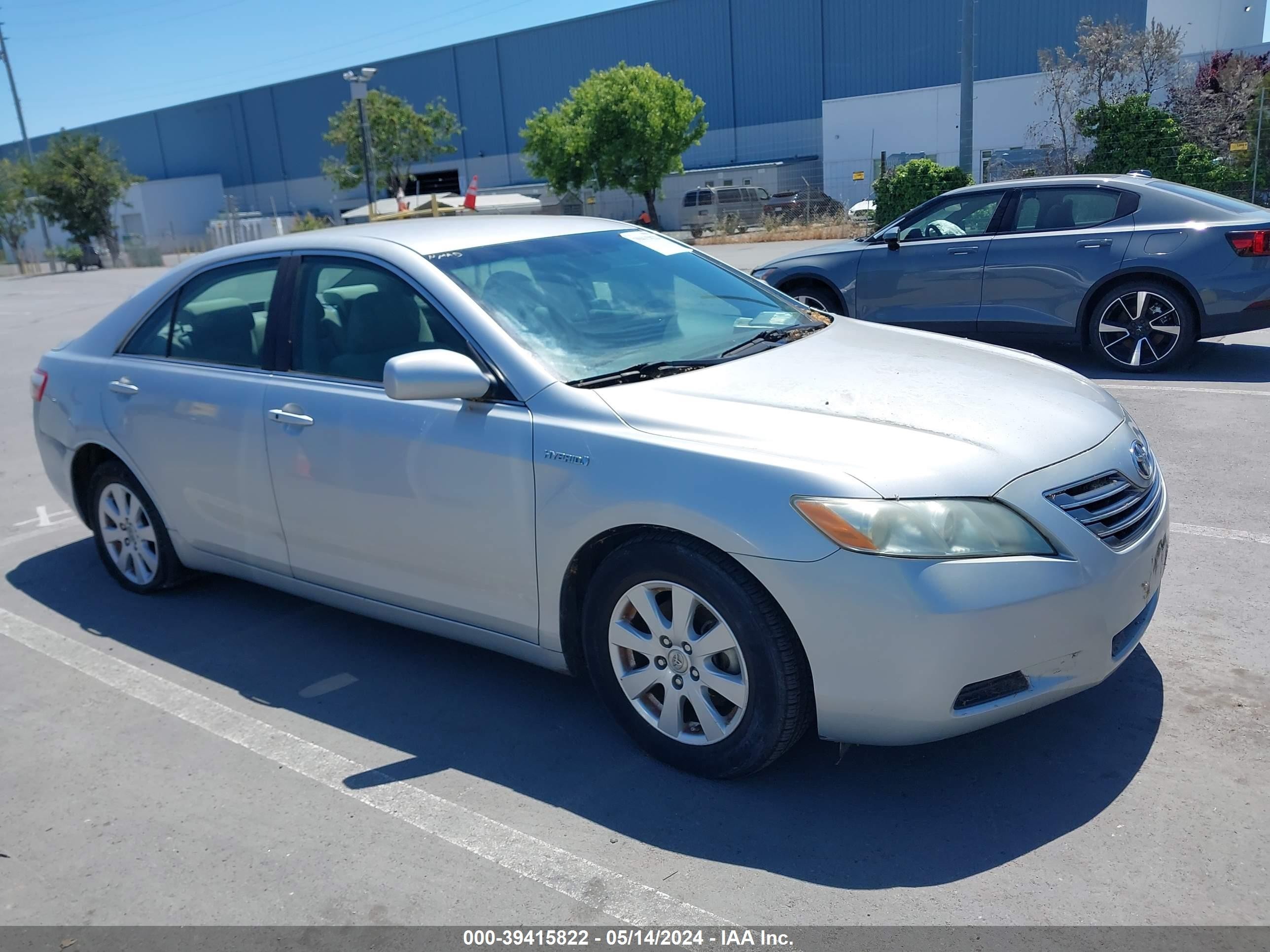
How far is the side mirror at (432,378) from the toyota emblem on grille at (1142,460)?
2102mm

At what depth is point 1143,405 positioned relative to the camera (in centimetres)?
776

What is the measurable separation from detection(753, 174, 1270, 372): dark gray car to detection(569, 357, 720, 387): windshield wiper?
237 inches

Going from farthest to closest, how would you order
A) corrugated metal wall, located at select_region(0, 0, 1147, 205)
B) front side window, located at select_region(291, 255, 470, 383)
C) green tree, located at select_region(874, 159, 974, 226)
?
1. corrugated metal wall, located at select_region(0, 0, 1147, 205)
2. green tree, located at select_region(874, 159, 974, 226)
3. front side window, located at select_region(291, 255, 470, 383)

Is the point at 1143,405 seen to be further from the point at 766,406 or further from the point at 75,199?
the point at 75,199

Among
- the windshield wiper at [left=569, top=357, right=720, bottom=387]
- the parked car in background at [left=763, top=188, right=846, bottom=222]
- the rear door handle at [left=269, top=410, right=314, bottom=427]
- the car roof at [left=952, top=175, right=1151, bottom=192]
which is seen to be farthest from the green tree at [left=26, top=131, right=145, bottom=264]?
the windshield wiper at [left=569, top=357, right=720, bottom=387]

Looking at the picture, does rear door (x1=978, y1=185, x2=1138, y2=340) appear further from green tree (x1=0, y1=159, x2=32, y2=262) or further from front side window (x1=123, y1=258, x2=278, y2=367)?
green tree (x1=0, y1=159, x2=32, y2=262)

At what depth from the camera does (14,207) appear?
52094 mm

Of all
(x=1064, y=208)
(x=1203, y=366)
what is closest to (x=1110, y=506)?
(x=1064, y=208)

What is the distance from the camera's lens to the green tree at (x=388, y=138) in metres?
49.9

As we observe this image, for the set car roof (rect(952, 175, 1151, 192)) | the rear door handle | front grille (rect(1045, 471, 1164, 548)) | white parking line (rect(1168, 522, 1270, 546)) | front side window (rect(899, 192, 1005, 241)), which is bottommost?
white parking line (rect(1168, 522, 1270, 546))

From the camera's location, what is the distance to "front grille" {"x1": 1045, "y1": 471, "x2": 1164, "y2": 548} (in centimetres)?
307

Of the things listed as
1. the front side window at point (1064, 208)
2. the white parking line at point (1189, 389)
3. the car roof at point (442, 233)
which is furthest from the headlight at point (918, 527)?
the front side window at point (1064, 208)

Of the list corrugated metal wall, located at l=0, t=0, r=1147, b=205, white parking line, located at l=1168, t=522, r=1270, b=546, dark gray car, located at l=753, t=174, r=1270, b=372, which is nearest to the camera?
white parking line, located at l=1168, t=522, r=1270, b=546

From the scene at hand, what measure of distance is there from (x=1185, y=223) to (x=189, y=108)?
258 ft
